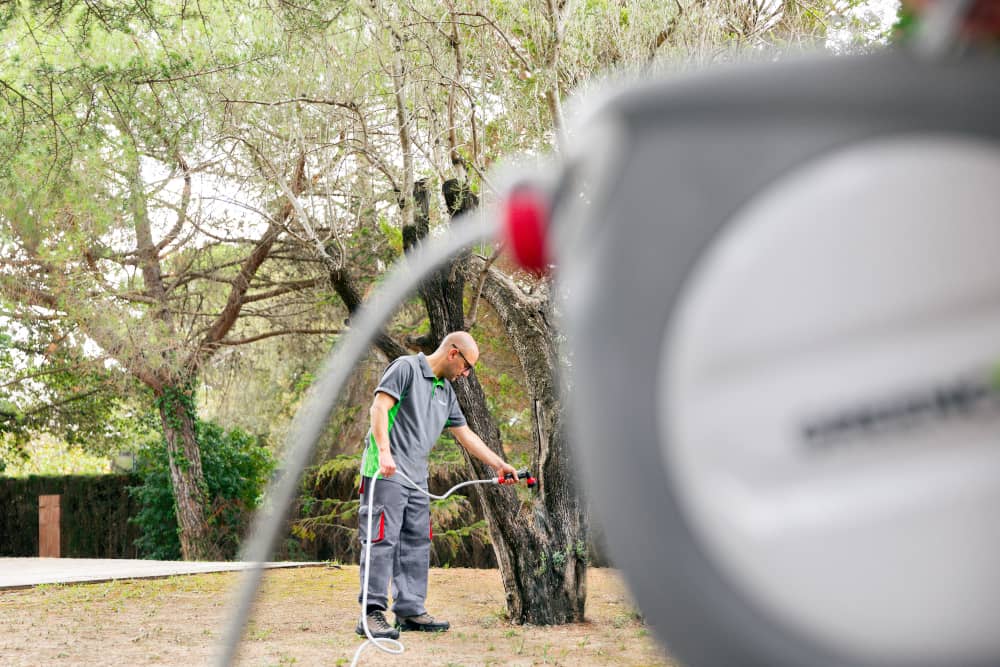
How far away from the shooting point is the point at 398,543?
4.87 m

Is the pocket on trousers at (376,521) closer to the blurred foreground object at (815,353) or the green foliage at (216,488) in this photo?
the blurred foreground object at (815,353)

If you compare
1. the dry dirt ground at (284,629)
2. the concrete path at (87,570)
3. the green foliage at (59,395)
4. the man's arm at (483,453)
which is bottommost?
the dry dirt ground at (284,629)

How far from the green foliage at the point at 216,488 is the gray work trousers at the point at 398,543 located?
786cm

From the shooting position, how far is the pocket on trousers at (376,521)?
4617 millimetres

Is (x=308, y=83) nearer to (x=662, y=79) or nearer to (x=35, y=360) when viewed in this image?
(x=662, y=79)

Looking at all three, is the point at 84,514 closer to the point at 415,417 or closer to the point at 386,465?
the point at 415,417

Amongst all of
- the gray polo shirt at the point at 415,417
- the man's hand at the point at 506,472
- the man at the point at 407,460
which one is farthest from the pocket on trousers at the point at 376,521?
the man's hand at the point at 506,472

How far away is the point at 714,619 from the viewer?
53 cm

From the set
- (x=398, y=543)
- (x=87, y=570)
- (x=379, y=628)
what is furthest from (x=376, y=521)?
(x=87, y=570)

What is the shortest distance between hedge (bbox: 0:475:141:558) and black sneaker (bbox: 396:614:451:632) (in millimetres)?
9493

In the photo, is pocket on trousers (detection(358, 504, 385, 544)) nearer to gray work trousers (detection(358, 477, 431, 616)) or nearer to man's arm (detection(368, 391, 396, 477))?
gray work trousers (detection(358, 477, 431, 616))

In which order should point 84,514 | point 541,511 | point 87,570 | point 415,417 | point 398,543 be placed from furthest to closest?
point 84,514 < point 87,570 < point 541,511 < point 398,543 < point 415,417

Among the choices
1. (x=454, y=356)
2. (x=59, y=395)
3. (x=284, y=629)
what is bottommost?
(x=284, y=629)

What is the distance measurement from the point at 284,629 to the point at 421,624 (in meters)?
1.14
